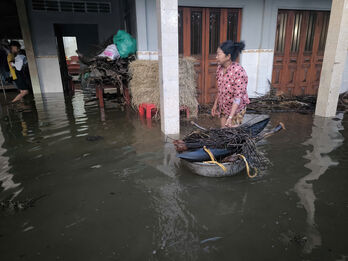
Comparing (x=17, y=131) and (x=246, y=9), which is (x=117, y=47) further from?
(x=246, y=9)

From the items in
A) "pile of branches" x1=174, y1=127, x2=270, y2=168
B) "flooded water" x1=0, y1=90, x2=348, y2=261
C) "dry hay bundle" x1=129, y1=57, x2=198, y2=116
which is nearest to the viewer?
"flooded water" x1=0, y1=90, x2=348, y2=261

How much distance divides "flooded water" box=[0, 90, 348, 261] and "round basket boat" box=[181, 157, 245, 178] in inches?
3.5

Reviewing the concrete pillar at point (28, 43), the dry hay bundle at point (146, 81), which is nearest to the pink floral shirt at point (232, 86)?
the dry hay bundle at point (146, 81)

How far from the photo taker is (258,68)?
291 inches

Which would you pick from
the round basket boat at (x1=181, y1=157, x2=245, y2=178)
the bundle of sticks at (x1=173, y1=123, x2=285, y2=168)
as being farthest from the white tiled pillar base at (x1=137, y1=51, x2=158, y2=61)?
the round basket boat at (x1=181, y1=157, x2=245, y2=178)

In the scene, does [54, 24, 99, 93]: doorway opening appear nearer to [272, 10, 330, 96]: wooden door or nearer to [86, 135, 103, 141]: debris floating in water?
[86, 135, 103, 141]: debris floating in water

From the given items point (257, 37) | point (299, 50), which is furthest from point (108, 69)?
point (299, 50)

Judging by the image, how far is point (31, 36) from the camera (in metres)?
9.10

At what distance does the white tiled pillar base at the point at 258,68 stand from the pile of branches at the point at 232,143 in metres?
4.91

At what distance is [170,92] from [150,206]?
94.5 inches

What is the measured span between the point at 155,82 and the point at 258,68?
3665 millimetres

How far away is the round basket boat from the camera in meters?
2.88

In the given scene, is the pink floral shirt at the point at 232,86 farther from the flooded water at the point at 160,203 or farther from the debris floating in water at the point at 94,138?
the debris floating in water at the point at 94,138

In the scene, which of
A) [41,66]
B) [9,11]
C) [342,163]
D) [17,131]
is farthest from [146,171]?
[9,11]
